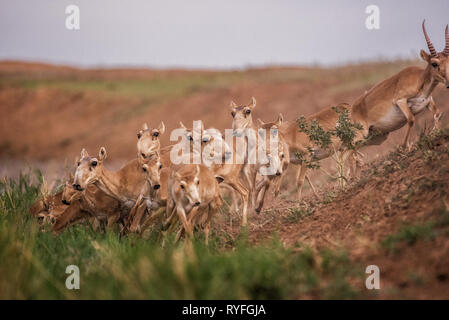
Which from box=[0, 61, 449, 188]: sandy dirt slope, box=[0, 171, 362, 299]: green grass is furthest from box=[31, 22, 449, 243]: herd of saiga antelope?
box=[0, 61, 449, 188]: sandy dirt slope

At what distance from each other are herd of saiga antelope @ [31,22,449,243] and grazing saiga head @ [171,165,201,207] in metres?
0.04

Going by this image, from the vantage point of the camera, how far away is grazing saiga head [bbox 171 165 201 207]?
9.90 metres

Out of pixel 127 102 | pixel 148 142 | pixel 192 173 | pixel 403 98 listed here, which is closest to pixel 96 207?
pixel 148 142

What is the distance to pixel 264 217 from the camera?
1187 centimetres

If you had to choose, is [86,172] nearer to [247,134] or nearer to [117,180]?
[117,180]

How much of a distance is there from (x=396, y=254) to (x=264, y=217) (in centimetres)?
435

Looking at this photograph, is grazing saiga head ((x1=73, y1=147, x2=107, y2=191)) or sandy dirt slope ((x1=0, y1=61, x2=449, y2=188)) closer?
grazing saiga head ((x1=73, y1=147, x2=107, y2=191))

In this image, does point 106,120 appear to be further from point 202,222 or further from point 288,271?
point 288,271

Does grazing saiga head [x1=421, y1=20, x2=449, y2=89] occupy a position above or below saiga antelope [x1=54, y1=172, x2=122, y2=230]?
above

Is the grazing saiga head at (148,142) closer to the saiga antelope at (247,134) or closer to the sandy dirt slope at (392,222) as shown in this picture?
the saiga antelope at (247,134)

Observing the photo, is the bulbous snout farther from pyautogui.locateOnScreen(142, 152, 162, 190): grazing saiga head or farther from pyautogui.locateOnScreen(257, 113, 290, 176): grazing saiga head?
pyautogui.locateOnScreen(257, 113, 290, 176): grazing saiga head

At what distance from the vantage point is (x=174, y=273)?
23.4ft

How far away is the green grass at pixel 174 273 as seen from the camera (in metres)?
7.10
